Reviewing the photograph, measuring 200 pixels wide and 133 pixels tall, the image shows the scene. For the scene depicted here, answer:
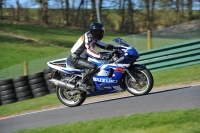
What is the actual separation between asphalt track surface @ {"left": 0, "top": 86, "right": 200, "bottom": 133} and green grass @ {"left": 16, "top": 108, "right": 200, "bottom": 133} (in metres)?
0.73

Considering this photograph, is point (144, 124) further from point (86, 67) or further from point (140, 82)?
point (86, 67)

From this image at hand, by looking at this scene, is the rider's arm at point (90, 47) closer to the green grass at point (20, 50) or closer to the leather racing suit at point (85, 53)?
the leather racing suit at point (85, 53)

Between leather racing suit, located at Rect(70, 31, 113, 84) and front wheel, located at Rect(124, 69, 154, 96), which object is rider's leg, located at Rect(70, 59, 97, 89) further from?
front wheel, located at Rect(124, 69, 154, 96)

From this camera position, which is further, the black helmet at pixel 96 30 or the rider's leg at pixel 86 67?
the rider's leg at pixel 86 67

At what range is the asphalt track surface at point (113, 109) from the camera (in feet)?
27.3

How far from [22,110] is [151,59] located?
509 cm

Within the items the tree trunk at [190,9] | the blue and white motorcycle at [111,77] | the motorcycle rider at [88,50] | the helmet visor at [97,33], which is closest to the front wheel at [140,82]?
the blue and white motorcycle at [111,77]

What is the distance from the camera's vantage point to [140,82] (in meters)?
9.50

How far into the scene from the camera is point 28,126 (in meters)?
8.80

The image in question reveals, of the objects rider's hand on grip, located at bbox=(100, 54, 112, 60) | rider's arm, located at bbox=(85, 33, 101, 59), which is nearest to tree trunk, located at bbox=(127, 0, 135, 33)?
rider's arm, located at bbox=(85, 33, 101, 59)

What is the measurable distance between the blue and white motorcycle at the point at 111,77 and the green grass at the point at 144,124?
202 centimetres

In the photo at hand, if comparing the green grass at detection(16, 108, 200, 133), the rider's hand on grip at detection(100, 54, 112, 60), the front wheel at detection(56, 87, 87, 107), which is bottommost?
the front wheel at detection(56, 87, 87, 107)

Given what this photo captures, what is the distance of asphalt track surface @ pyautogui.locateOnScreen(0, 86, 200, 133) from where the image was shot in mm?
8312

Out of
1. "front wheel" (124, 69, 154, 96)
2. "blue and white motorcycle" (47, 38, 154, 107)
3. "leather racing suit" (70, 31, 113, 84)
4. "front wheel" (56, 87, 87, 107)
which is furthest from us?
"front wheel" (56, 87, 87, 107)
